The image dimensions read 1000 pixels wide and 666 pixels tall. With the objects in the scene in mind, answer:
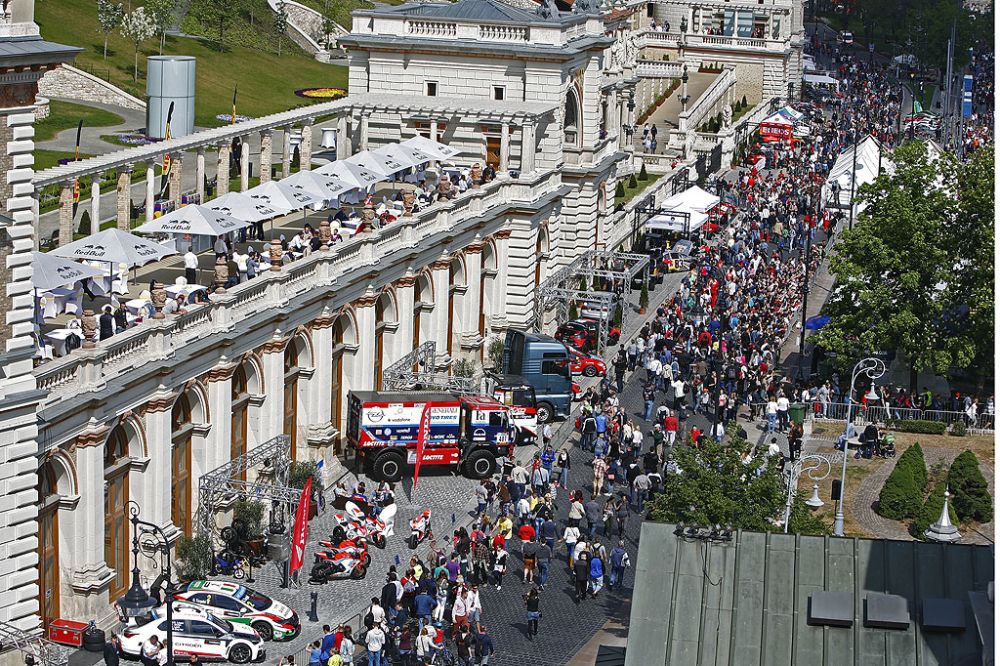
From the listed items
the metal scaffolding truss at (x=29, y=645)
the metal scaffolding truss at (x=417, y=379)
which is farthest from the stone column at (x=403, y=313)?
the metal scaffolding truss at (x=29, y=645)

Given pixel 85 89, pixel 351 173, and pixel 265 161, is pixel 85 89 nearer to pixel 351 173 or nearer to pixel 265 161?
pixel 265 161

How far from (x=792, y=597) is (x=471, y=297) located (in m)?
47.4

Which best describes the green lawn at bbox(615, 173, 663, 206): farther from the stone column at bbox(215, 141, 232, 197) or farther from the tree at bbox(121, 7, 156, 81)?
the stone column at bbox(215, 141, 232, 197)

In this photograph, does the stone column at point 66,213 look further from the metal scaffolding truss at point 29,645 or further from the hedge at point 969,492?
the hedge at point 969,492

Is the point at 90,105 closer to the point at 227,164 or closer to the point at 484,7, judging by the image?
the point at 484,7

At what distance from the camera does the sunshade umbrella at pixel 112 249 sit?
55500mm

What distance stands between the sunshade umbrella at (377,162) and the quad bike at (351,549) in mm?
22886

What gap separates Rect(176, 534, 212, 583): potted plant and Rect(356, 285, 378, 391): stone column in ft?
43.6

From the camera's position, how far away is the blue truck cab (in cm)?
7262

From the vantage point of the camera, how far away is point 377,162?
77.6 m

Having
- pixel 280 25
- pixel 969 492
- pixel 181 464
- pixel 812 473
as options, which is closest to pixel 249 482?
pixel 181 464

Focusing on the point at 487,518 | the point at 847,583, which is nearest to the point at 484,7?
the point at 487,518

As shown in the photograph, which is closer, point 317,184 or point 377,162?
point 317,184

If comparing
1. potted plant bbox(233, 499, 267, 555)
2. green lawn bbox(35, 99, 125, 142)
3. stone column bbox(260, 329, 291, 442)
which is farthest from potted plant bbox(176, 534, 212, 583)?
green lawn bbox(35, 99, 125, 142)
